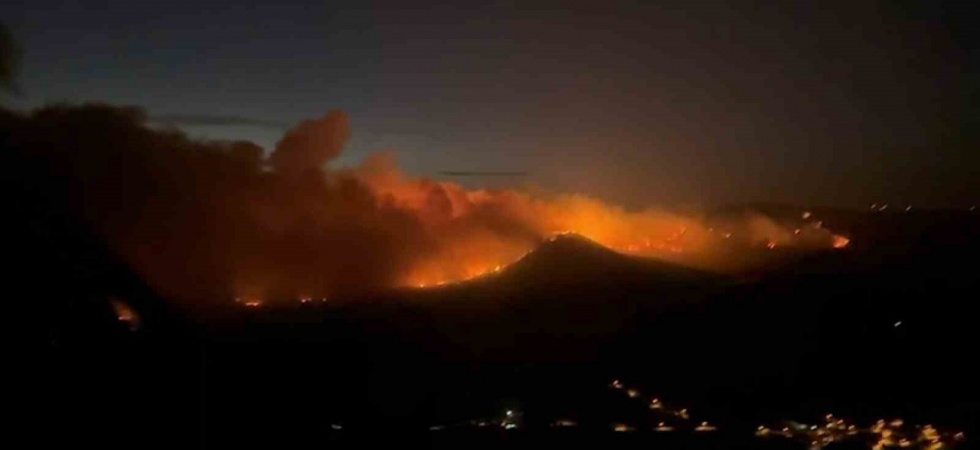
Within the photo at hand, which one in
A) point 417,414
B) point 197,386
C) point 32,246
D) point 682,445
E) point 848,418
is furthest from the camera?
point 848,418

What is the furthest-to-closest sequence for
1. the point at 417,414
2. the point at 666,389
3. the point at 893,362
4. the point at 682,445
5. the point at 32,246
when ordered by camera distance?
the point at 893,362 → the point at 666,389 → the point at 417,414 → the point at 682,445 → the point at 32,246

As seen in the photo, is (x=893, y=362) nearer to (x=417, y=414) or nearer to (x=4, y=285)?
(x=417, y=414)

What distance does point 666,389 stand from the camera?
125 ft

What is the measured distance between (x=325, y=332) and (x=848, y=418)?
1843 cm

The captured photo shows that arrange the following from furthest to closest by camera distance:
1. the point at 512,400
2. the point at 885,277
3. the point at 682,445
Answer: the point at 885,277 < the point at 512,400 < the point at 682,445

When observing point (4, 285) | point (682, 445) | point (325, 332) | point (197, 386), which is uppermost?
point (325, 332)

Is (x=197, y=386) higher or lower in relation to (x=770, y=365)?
lower

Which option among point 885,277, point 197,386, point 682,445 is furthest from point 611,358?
point 197,386

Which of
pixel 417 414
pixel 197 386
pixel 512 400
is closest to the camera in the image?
pixel 197 386

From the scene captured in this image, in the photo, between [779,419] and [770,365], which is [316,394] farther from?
[770,365]

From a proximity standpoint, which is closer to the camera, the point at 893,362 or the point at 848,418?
the point at 848,418

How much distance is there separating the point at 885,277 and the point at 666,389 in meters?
20.0

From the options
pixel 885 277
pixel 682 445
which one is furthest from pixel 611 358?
pixel 682 445

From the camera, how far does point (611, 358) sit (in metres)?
44.1
